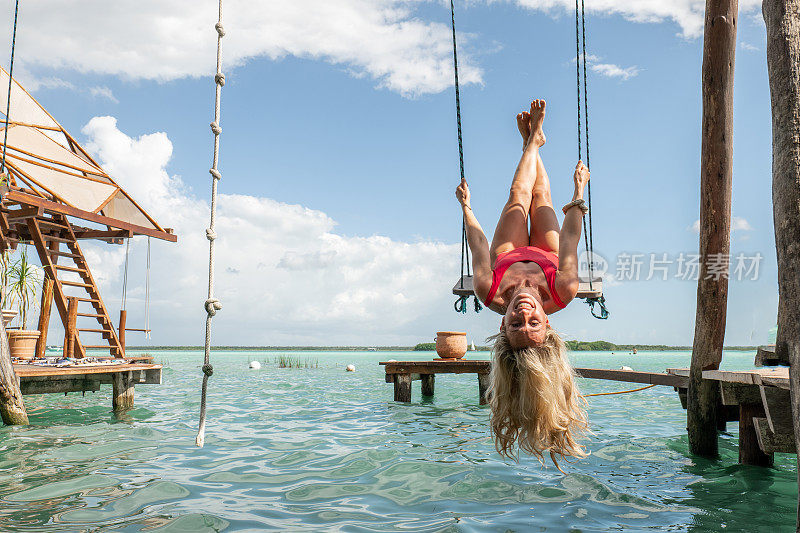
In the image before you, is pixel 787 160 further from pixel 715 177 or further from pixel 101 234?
pixel 101 234

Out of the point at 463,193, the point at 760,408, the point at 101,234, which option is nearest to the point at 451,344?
the point at 760,408

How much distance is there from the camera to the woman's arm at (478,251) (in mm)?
4762

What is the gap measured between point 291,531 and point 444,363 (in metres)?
8.28

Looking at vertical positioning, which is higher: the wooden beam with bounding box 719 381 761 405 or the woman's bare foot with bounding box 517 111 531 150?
the woman's bare foot with bounding box 517 111 531 150

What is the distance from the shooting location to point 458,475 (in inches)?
246

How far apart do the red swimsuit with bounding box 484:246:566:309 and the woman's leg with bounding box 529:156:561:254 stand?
0.37 metres

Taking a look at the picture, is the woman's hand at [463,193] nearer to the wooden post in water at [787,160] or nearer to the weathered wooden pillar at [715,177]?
the wooden post in water at [787,160]

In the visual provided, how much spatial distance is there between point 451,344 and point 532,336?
9.06 m

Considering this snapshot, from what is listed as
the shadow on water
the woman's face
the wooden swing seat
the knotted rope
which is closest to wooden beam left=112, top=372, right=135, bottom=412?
the knotted rope

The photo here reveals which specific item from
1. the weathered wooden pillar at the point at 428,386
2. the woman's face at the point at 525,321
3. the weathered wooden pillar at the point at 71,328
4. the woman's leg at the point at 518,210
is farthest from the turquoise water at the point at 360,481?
the weathered wooden pillar at the point at 428,386

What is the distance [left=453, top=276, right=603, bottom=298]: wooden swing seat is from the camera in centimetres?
628

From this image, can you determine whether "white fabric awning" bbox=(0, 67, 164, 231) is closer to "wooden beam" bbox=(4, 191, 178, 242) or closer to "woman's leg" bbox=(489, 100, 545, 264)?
"wooden beam" bbox=(4, 191, 178, 242)

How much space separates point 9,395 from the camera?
8.62 metres

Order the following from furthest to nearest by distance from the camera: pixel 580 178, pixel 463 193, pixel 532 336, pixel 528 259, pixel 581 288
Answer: pixel 581 288 → pixel 463 193 → pixel 580 178 → pixel 528 259 → pixel 532 336
